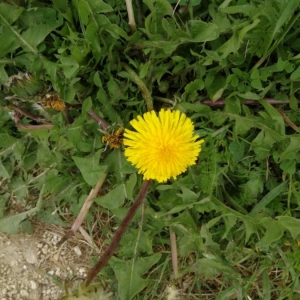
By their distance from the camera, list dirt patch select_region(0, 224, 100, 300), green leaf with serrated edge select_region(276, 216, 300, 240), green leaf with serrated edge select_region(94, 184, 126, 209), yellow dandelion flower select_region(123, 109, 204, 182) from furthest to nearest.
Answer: dirt patch select_region(0, 224, 100, 300), green leaf with serrated edge select_region(94, 184, 126, 209), green leaf with serrated edge select_region(276, 216, 300, 240), yellow dandelion flower select_region(123, 109, 204, 182)

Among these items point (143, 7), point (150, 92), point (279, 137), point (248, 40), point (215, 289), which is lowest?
point (215, 289)

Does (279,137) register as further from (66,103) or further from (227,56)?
(66,103)

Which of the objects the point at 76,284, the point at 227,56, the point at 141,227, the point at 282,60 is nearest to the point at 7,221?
the point at 76,284

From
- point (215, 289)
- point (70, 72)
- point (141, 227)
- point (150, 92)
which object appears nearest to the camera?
point (70, 72)

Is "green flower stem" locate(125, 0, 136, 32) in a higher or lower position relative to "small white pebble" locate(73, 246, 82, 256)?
higher

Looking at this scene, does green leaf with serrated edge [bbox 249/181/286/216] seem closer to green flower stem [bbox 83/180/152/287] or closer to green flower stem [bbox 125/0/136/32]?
green flower stem [bbox 83/180/152/287]

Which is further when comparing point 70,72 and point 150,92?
point 150,92

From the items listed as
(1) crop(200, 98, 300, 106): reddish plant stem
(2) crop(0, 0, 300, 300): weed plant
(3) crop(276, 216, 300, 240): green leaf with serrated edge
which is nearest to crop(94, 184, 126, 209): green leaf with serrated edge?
(2) crop(0, 0, 300, 300): weed plant
